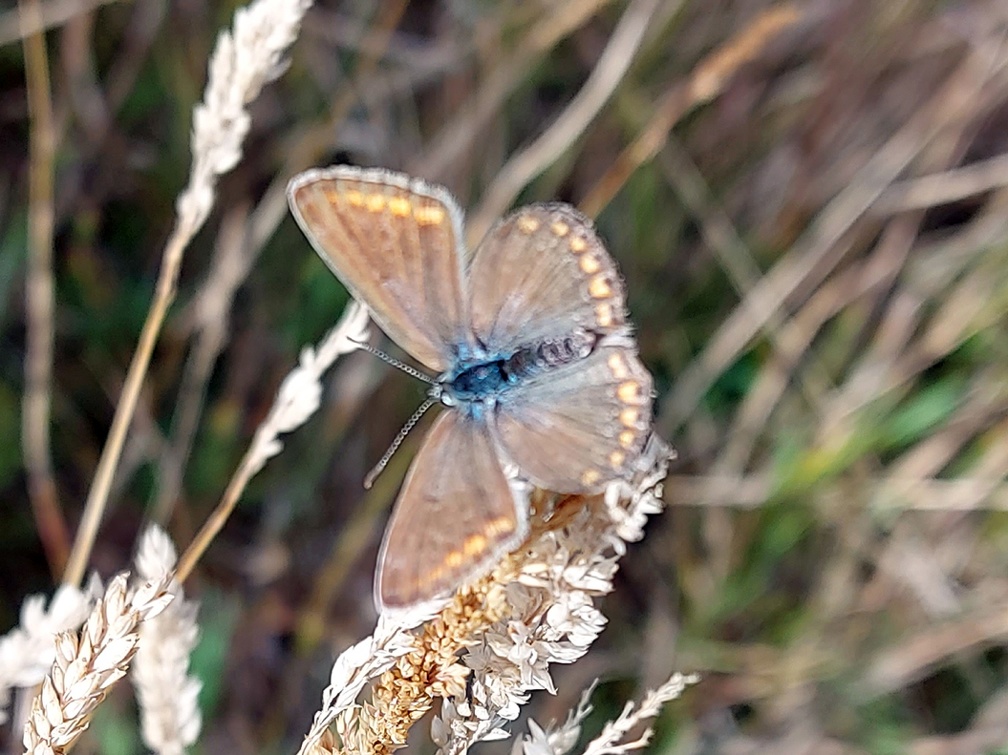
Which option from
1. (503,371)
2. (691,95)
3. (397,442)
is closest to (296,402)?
(397,442)

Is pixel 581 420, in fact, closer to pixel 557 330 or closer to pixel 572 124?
pixel 557 330

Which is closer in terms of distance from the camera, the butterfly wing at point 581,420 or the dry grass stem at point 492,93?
the butterfly wing at point 581,420

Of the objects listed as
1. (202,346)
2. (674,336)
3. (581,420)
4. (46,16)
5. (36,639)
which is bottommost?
(674,336)

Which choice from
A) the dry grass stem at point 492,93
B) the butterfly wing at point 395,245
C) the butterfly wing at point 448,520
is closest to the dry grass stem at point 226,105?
the butterfly wing at point 395,245

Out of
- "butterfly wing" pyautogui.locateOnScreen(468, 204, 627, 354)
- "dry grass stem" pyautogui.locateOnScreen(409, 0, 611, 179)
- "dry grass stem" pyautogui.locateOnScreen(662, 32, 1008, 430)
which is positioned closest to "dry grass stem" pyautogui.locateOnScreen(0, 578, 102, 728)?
"butterfly wing" pyautogui.locateOnScreen(468, 204, 627, 354)

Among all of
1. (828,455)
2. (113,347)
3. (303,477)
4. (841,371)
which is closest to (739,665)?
(828,455)

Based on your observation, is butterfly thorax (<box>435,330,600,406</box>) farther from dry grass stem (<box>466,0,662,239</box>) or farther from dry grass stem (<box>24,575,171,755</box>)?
dry grass stem (<box>24,575,171,755</box>)

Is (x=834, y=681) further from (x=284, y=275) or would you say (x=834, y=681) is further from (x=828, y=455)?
(x=284, y=275)

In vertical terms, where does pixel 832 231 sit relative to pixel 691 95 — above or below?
below

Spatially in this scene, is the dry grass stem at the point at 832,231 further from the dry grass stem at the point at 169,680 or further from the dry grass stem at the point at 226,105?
the dry grass stem at the point at 169,680
